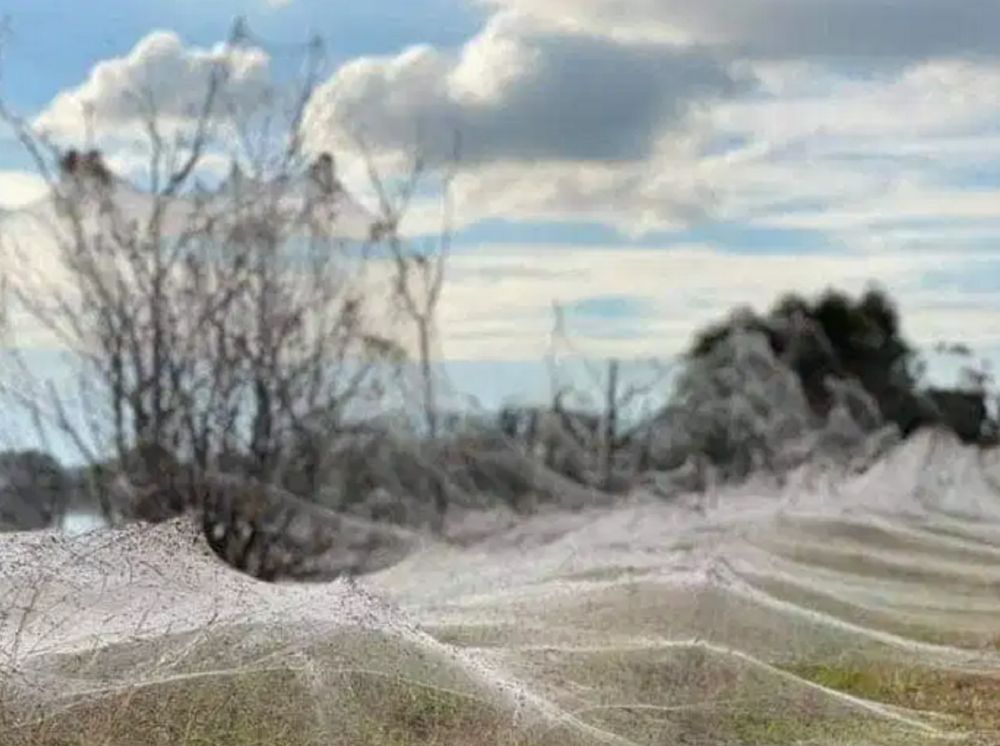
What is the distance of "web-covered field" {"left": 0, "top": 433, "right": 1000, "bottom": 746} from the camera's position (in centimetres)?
645

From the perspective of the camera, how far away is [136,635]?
666 centimetres

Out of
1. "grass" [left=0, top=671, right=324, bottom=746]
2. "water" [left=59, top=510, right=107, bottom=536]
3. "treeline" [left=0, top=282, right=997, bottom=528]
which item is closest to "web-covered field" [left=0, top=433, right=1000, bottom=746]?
"grass" [left=0, top=671, right=324, bottom=746]

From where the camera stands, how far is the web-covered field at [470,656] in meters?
6.45

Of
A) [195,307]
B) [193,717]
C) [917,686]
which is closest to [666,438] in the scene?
[195,307]

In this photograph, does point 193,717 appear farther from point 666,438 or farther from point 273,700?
point 666,438

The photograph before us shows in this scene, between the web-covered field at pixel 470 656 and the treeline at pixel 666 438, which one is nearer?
the web-covered field at pixel 470 656

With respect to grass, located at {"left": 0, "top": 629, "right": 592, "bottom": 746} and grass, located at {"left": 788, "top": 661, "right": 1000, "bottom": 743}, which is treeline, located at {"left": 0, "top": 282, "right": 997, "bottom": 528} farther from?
grass, located at {"left": 0, "top": 629, "right": 592, "bottom": 746}

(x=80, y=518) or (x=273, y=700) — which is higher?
(x=273, y=700)

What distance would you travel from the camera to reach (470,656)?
24.4 ft

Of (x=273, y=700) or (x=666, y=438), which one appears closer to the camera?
(x=273, y=700)

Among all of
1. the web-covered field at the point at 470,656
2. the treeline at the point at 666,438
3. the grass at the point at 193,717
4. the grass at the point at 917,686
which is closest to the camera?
the grass at the point at 193,717

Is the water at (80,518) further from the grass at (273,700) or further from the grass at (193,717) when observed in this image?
the grass at (193,717)

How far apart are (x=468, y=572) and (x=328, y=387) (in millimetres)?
2307

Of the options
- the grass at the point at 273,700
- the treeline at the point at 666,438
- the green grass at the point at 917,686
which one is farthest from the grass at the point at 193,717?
the treeline at the point at 666,438
